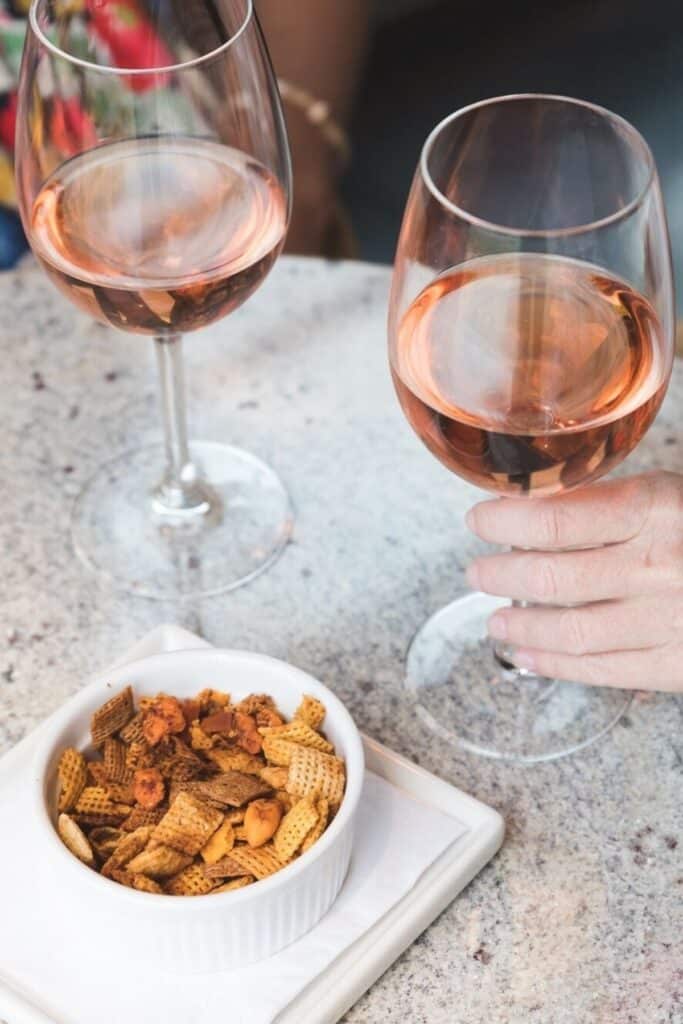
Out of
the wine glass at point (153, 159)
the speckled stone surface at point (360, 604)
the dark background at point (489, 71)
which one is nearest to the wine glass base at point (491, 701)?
the speckled stone surface at point (360, 604)

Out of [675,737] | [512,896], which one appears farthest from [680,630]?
[512,896]

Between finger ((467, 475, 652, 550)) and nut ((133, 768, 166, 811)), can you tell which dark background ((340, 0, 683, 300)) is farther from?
nut ((133, 768, 166, 811))

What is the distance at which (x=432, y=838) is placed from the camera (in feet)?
2.74

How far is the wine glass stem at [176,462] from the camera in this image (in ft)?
3.42

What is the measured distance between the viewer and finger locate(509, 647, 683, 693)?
2.97ft

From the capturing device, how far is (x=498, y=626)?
3.08ft

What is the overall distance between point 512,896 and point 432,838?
0.17ft

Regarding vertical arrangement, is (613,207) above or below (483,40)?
above

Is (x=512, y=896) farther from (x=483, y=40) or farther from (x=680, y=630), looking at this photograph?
(x=483, y=40)

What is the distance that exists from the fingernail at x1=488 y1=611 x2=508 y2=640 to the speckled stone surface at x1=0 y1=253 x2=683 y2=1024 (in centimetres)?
7

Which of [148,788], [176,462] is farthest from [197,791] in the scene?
[176,462]

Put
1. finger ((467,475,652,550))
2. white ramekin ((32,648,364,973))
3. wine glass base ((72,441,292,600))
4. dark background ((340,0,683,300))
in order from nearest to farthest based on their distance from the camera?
1. white ramekin ((32,648,364,973))
2. finger ((467,475,652,550))
3. wine glass base ((72,441,292,600))
4. dark background ((340,0,683,300))

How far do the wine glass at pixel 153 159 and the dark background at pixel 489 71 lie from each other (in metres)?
1.27

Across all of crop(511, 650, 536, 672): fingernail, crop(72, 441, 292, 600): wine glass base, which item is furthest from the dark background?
crop(511, 650, 536, 672): fingernail
